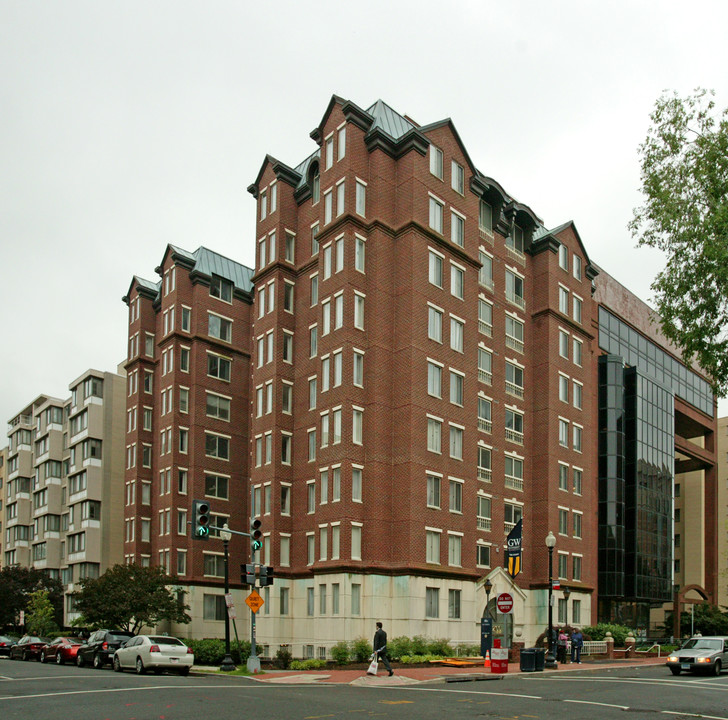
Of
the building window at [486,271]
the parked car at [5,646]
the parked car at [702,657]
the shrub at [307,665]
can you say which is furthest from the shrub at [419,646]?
the parked car at [5,646]

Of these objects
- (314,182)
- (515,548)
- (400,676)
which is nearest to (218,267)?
(314,182)

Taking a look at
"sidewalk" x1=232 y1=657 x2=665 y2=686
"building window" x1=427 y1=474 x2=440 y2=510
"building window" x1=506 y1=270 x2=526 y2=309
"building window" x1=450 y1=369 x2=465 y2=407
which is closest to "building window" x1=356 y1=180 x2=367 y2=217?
"building window" x1=450 y1=369 x2=465 y2=407

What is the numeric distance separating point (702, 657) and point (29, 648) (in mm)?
35026

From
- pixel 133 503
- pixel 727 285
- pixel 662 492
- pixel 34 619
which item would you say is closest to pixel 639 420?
pixel 662 492

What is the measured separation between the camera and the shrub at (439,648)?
128ft

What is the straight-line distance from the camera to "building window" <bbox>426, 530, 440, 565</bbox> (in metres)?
42.5

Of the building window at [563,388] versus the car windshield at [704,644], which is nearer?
the car windshield at [704,644]

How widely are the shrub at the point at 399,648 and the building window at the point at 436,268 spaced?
1788 centimetres

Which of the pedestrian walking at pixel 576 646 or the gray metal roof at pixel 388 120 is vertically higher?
the gray metal roof at pixel 388 120

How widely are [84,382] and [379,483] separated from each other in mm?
49012

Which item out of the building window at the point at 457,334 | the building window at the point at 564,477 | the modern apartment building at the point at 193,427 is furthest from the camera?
the modern apartment building at the point at 193,427

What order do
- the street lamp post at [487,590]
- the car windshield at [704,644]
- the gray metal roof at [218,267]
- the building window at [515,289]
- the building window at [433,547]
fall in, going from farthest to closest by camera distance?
the gray metal roof at [218,267], the building window at [515,289], the street lamp post at [487,590], the building window at [433,547], the car windshield at [704,644]

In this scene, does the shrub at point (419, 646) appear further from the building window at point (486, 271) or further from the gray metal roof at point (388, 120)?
the gray metal roof at point (388, 120)

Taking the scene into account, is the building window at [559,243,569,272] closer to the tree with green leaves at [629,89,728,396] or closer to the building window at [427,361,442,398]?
the building window at [427,361,442,398]
